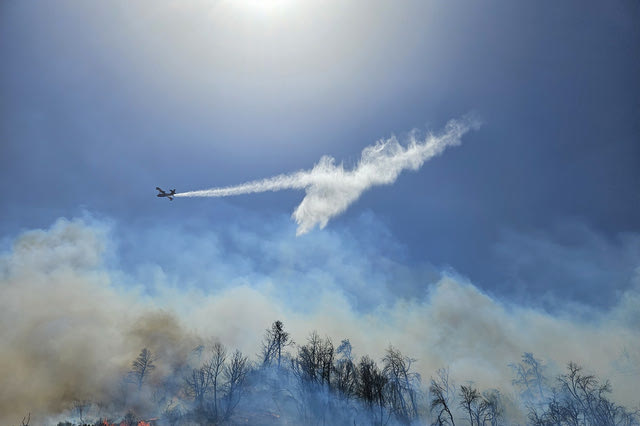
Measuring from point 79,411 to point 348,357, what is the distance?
6235 cm

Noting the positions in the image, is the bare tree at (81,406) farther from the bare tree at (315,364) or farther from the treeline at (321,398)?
the bare tree at (315,364)

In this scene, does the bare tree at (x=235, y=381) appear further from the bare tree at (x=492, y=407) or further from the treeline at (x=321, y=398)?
the bare tree at (x=492, y=407)

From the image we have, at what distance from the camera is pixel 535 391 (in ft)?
241

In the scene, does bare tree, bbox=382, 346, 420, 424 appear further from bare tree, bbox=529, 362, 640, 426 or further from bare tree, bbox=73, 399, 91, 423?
bare tree, bbox=73, 399, 91, 423

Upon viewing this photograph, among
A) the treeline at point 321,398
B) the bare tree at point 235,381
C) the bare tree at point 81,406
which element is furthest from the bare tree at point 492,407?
the bare tree at point 81,406

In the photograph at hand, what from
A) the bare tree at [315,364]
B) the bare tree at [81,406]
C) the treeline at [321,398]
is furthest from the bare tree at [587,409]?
the bare tree at [81,406]

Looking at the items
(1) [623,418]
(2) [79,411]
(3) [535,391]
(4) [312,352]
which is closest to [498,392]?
(3) [535,391]

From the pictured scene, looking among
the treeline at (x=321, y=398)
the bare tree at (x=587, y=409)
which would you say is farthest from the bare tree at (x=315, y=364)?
the bare tree at (x=587, y=409)

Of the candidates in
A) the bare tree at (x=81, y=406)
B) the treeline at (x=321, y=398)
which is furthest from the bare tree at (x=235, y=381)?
the bare tree at (x=81, y=406)

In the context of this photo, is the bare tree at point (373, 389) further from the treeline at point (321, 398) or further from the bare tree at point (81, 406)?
the bare tree at point (81, 406)

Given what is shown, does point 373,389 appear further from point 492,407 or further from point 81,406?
point 81,406

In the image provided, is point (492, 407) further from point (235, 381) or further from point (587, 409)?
point (235, 381)

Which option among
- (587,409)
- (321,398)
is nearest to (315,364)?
(321,398)

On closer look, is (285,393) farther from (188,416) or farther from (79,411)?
(79,411)
